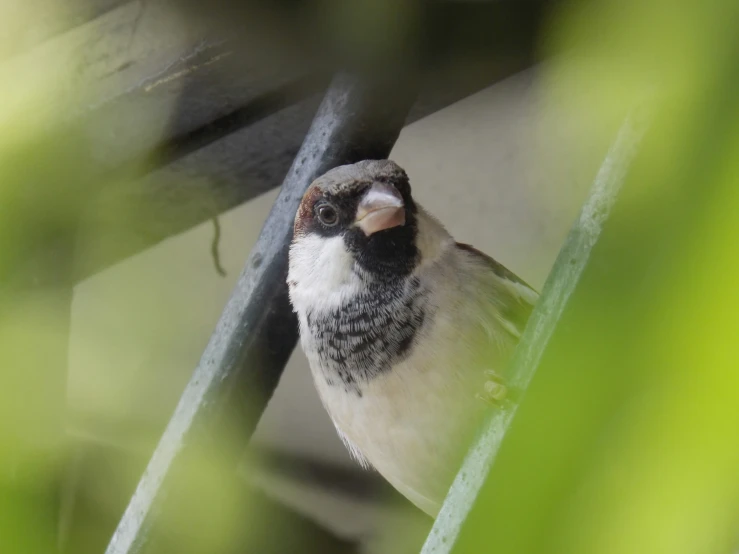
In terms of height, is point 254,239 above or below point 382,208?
Result: below

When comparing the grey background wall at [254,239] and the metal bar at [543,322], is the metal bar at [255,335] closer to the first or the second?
the grey background wall at [254,239]

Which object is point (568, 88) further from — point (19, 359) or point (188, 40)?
point (19, 359)

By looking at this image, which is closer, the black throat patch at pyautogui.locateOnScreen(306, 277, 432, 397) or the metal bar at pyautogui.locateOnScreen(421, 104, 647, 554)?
the metal bar at pyautogui.locateOnScreen(421, 104, 647, 554)

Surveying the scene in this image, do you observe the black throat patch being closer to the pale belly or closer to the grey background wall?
the pale belly

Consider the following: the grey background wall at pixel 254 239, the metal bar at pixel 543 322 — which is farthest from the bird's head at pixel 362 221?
the metal bar at pixel 543 322

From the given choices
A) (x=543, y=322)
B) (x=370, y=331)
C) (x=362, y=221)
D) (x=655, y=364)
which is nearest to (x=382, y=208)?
(x=362, y=221)

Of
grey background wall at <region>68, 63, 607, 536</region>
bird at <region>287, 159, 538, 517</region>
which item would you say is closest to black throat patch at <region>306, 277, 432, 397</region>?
bird at <region>287, 159, 538, 517</region>

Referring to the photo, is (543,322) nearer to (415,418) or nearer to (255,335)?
(415,418)

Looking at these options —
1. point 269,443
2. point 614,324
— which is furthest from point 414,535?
point 614,324
